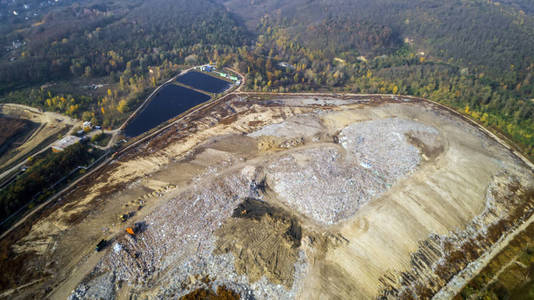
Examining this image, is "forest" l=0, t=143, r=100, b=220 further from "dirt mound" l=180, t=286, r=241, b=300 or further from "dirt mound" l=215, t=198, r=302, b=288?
"dirt mound" l=215, t=198, r=302, b=288

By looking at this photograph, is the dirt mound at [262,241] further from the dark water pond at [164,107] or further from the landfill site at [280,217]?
the dark water pond at [164,107]

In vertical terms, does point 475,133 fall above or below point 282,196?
below

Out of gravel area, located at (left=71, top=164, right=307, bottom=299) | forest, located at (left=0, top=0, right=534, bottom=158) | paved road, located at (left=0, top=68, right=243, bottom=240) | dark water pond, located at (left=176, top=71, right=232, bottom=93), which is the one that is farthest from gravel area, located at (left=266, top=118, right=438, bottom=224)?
dark water pond, located at (left=176, top=71, right=232, bottom=93)

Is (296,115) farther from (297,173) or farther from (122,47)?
(122,47)

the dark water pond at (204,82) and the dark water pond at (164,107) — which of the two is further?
the dark water pond at (204,82)

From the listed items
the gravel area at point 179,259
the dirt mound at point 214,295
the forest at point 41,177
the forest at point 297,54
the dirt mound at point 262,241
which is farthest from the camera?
the forest at point 297,54

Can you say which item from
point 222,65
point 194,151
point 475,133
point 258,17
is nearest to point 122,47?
point 222,65

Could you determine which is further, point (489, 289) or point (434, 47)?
point (434, 47)

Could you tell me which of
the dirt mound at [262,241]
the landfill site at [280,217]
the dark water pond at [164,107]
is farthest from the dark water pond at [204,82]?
the dirt mound at [262,241]
